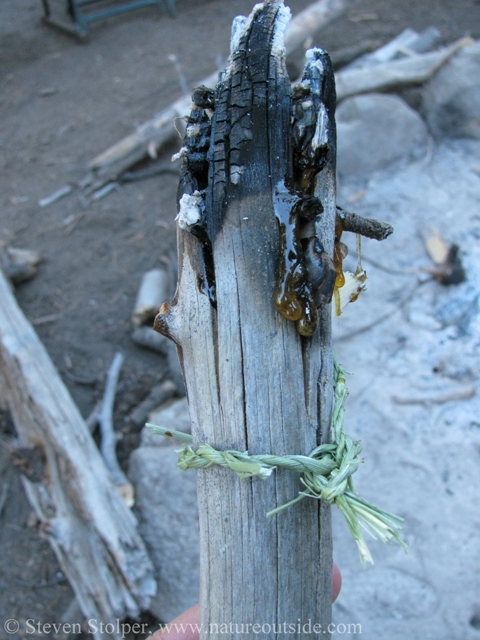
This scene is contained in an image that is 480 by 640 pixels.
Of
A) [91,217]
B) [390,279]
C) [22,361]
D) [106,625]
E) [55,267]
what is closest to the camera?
[106,625]

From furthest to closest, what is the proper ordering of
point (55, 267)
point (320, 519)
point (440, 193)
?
point (55, 267) → point (440, 193) → point (320, 519)

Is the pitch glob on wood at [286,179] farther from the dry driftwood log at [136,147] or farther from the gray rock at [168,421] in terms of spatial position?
the dry driftwood log at [136,147]

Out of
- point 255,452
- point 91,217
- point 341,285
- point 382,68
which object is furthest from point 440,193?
point 255,452

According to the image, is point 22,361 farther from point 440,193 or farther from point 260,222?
point 440,193

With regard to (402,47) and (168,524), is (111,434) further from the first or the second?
(402,47)

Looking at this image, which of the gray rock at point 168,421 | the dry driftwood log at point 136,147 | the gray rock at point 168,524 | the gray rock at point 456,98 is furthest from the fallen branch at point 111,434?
the gray rock at point 456,98

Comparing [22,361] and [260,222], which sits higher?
[260,222]

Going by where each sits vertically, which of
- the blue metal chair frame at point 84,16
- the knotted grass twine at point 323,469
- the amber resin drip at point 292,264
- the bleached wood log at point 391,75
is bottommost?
the knotted grass twine at point 323,469
